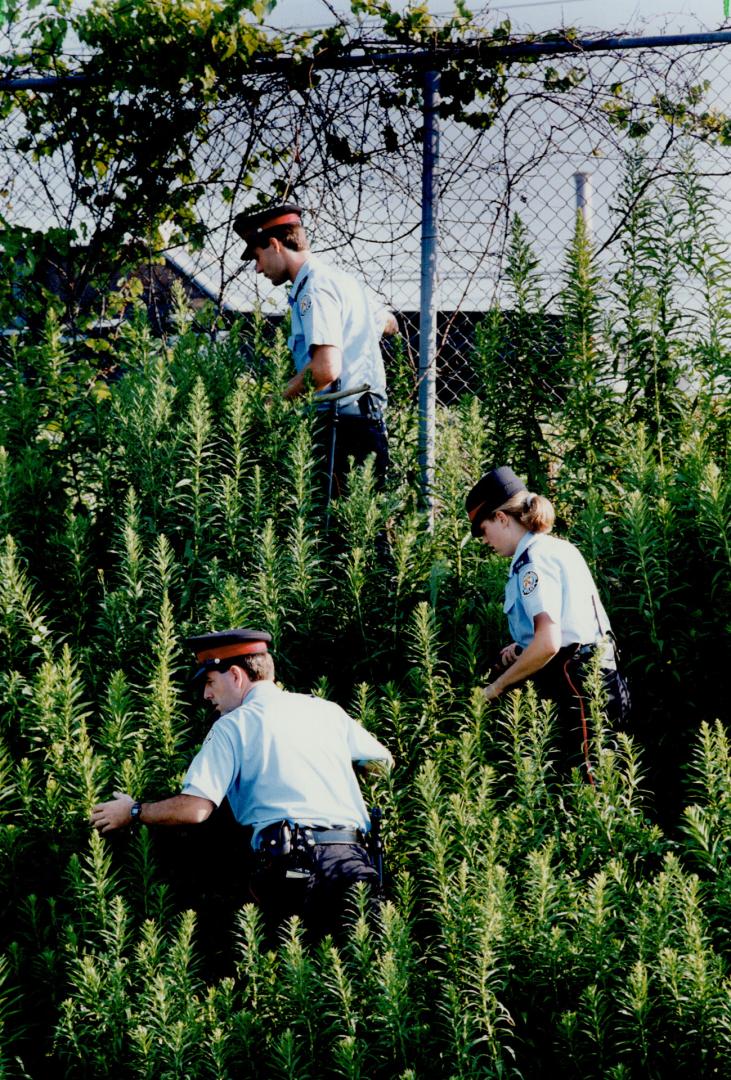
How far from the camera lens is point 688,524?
5371 mm

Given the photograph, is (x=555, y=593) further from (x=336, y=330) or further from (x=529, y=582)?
(x=336, y=330)

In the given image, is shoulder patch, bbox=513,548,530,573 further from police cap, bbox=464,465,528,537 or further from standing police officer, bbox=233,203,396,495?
standing police officer, bbox=233,203,396,495

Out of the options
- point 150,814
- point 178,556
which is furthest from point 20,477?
point 150,814

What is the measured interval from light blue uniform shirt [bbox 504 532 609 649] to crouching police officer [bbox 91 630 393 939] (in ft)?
2.89

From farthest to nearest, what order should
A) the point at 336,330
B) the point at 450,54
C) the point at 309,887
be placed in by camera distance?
Answer: the point at 450,54, the point at 336,330, the point at 309,887

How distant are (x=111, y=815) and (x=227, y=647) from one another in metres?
0.79

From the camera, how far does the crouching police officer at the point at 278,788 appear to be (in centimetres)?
418

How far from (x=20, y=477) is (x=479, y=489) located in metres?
2.24

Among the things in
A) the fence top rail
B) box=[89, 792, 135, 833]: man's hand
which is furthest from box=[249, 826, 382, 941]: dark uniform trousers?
the fence top rail

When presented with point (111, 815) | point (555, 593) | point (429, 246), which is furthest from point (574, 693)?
point (429, 246)

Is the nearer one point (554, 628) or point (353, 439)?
point (554, 628)

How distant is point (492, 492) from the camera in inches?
205

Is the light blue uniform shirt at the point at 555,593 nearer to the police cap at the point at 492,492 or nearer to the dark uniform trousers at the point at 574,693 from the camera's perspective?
the dark uniform trousers at the point at 574,693

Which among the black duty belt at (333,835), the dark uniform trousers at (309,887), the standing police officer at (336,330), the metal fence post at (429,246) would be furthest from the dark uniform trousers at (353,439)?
the dark uniform trousers at (309,887)
